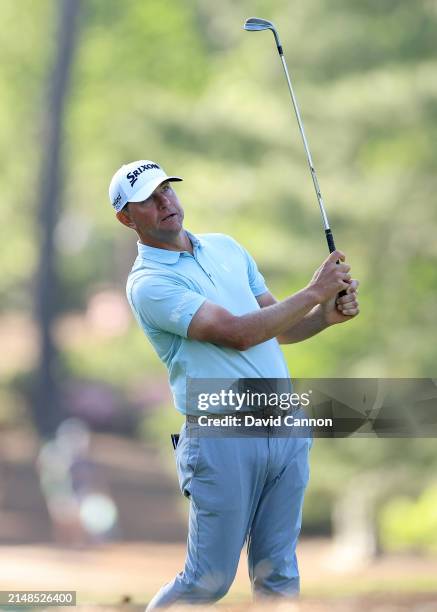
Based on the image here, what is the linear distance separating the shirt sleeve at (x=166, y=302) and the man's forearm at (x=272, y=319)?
0.53ft

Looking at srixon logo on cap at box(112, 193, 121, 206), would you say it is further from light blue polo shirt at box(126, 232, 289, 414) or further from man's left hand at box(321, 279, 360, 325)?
man's left hand at box(321, 279, 360, 325)

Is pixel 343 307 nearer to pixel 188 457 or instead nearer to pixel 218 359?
pixel 218 359

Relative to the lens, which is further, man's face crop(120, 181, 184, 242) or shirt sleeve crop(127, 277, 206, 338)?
man's face crop(120, 181, 184, 242)

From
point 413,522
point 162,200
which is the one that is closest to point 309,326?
point 162,200

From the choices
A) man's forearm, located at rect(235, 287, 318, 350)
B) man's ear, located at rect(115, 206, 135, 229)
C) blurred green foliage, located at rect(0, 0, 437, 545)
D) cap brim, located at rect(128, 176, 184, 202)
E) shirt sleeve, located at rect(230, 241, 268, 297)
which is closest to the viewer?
man's forearm, located at rect(235, 287, 318, 350)

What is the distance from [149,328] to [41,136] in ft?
51.9

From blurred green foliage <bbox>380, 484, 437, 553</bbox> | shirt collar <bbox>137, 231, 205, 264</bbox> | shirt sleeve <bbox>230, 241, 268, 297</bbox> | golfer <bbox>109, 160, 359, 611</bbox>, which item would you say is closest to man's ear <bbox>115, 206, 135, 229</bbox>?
golfer <bbox>109, 160, 359, 611</bbox>

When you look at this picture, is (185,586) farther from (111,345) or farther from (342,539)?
(111,345)

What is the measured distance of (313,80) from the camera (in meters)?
13.2

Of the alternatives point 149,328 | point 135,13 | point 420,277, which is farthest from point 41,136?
point 149,328

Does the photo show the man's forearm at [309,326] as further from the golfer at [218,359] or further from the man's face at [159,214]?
the man's face at [159,214]

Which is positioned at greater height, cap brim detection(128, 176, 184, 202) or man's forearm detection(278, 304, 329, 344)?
cap brim detection(128, 176, 184, 202)

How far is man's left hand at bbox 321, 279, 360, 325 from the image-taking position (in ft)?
13.3

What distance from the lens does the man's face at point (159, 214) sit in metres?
4.04
